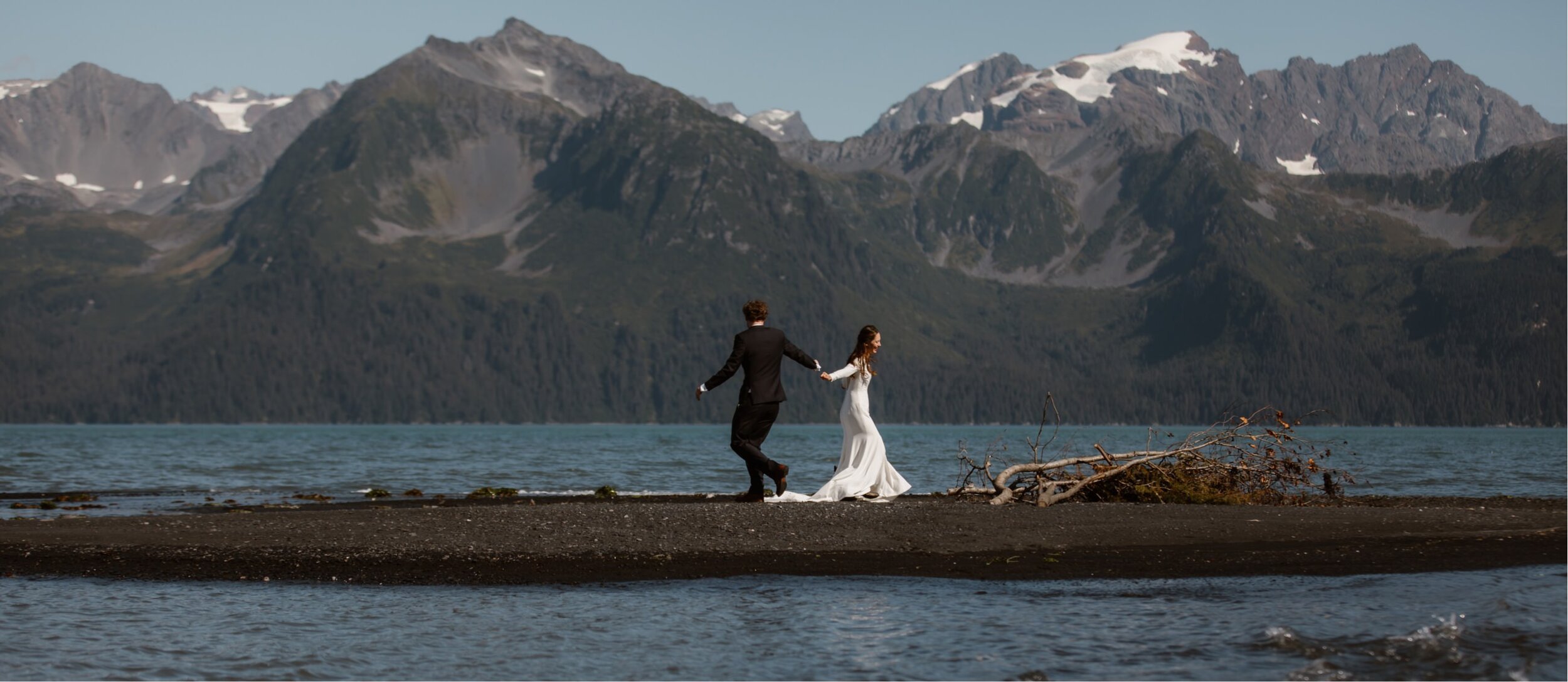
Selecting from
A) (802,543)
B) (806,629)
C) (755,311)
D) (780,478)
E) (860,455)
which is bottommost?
(806,629)

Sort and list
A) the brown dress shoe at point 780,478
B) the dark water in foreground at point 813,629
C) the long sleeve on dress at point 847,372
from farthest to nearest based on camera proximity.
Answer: the brown dress shoe at point 780,478 → the long sleeve on dress at point 847,372 → the dark water in foreground at point 813,629

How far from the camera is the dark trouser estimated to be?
26.1 m

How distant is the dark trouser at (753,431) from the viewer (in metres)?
26.1

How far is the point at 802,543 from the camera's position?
23172 mm

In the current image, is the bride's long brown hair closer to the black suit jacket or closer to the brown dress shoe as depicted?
the black suit jacket

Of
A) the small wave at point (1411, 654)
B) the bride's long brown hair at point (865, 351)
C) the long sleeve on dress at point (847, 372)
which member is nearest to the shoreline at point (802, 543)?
the long sleeve on dress at point (847, 372)

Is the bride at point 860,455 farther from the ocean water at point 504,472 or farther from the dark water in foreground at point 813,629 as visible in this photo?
the dark water in foreground at point 813,629

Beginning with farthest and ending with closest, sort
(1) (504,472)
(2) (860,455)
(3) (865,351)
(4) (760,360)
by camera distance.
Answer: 1. (1) (504,472)
2. (2) (860,455)
3. (3) (865,351)
4. (4) (760,360)

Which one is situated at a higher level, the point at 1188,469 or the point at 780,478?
the point at 1188,469

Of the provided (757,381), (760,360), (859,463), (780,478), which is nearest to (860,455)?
(859,463)

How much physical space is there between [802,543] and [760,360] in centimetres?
376

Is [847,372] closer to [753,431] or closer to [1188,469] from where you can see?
[753,431]

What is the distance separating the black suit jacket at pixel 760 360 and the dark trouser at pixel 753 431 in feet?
0.55

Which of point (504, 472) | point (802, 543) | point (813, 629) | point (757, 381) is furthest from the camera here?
point (504, 472)
